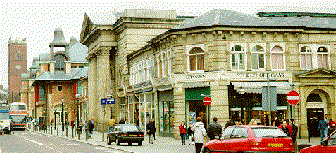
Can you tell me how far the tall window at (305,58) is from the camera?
38.3 m

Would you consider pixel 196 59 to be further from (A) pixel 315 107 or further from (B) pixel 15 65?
(B) pixel 15 65

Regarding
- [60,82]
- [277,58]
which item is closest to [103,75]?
[277,58]

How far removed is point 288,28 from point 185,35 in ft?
21.6

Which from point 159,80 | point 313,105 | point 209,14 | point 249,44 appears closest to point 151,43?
point 159,80

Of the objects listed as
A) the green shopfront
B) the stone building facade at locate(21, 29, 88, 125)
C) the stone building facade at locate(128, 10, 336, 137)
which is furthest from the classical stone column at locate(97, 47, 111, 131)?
the stone building facade at locate(21, 29, 88, 125)

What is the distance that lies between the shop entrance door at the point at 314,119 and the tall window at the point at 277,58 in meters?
3.36

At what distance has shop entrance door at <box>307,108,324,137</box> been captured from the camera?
37938mm

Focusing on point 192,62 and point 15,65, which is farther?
point 15,65

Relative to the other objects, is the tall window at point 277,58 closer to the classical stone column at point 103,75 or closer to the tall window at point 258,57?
the tall window at point 258,57

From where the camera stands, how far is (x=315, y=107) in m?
38.0

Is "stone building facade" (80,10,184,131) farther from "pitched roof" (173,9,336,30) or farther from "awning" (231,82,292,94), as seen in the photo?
"awning" (231,82,292,94)

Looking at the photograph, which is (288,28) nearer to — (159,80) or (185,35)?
(185,35)

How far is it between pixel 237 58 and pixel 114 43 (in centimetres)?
2675

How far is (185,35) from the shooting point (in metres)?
38.4
